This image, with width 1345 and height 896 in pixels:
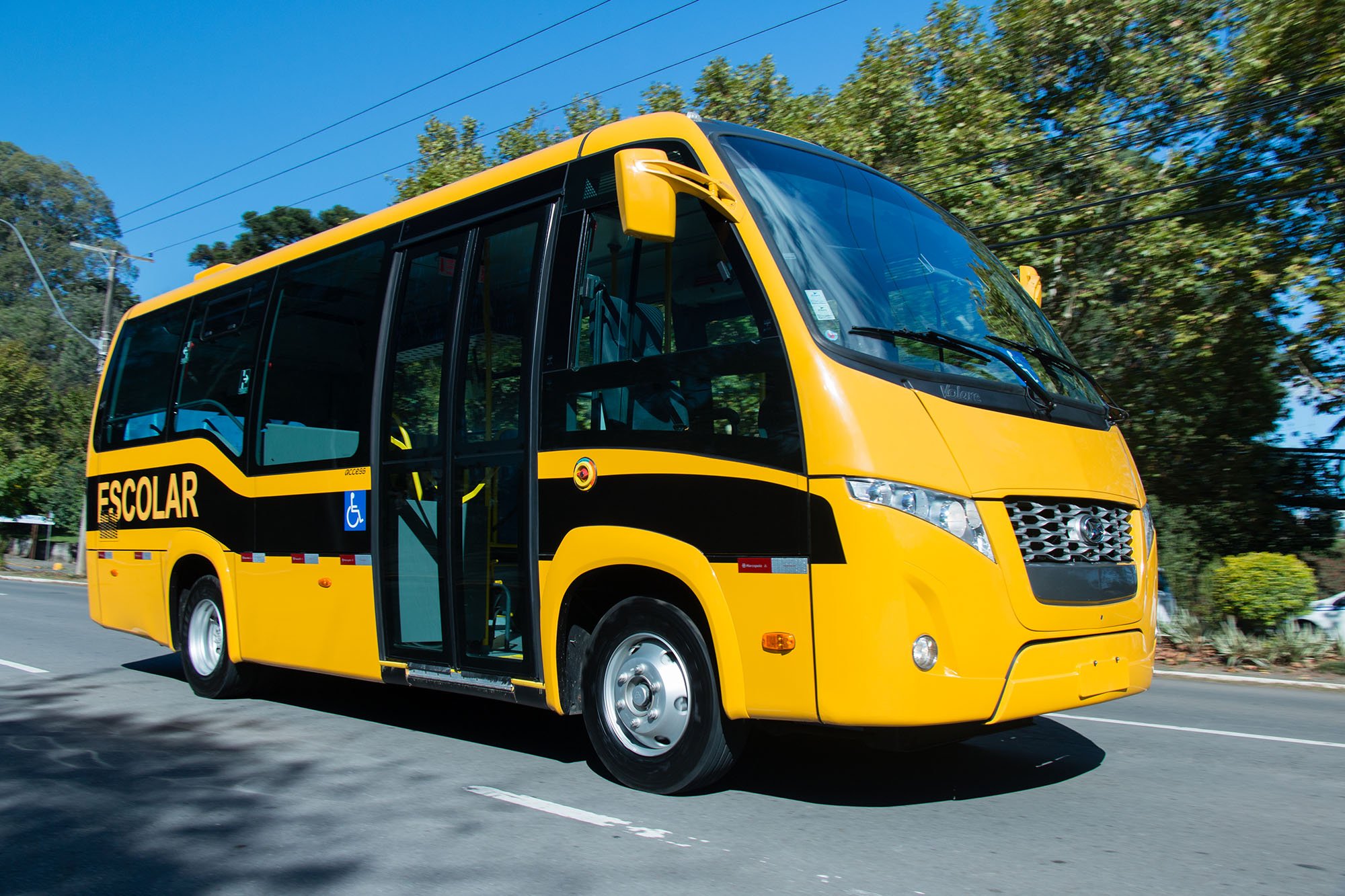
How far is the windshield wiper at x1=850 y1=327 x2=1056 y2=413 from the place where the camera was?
4.67m

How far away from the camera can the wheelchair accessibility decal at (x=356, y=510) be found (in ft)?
22.1

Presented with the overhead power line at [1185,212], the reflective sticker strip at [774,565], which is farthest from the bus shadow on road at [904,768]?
the overhead power line at [1185,212]

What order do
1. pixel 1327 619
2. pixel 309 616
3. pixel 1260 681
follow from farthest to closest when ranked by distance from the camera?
pixel 1327 619 < pixel 1260 681 < pixel 309 616

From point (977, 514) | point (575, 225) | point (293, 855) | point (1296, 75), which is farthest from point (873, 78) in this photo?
point (293, 855)

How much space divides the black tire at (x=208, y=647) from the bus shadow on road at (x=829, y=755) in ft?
2.02

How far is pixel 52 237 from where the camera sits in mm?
90000

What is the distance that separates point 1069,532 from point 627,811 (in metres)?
2.29

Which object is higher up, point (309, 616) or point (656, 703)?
point (309, 616)

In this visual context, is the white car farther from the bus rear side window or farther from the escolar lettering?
the bus rear side window

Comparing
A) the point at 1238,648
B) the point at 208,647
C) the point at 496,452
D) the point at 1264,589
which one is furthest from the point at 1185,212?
the point at 208,647

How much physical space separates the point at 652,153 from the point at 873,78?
15199mm

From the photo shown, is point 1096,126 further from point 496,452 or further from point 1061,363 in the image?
point 496,452

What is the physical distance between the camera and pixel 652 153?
468cm

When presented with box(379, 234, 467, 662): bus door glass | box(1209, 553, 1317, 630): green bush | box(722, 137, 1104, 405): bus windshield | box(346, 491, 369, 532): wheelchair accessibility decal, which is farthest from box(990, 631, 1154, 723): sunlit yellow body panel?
box(1209, 553, 1317, 630): green bush
